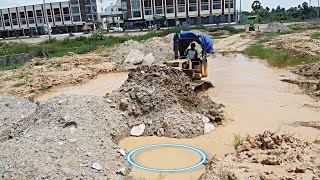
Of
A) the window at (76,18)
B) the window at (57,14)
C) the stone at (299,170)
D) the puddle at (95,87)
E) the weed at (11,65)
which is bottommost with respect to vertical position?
the puddle at (95,87)

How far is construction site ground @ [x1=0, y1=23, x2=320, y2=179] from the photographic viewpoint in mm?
6781

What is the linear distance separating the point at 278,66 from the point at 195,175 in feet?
48.8

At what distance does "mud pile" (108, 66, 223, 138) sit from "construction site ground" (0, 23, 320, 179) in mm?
32

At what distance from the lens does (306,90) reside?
46.2 ft

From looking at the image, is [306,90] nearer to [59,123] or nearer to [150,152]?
[150,152]

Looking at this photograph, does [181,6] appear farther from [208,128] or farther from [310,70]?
[208,128]

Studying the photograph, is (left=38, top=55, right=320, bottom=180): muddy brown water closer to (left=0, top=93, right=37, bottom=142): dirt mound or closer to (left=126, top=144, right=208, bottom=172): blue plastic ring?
(left=126, top=144, right=208, bottom=172): blue plastic ring

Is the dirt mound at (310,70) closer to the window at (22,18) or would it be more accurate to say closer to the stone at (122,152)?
the stone at (122,152)

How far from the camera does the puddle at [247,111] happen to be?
28.4 ft

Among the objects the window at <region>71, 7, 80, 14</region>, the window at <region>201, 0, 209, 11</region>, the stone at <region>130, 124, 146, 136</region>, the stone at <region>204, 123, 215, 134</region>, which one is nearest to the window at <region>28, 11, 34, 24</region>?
the window at <region>71, 7, 80, 14</region>

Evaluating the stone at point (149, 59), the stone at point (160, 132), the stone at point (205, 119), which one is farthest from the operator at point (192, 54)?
the stone at point (149, 59)


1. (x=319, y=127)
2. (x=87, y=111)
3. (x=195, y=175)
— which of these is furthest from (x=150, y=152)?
(x=319, y=127)

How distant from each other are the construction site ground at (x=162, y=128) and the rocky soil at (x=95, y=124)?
3 cm

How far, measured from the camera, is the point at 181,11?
A: 65.2 meters
